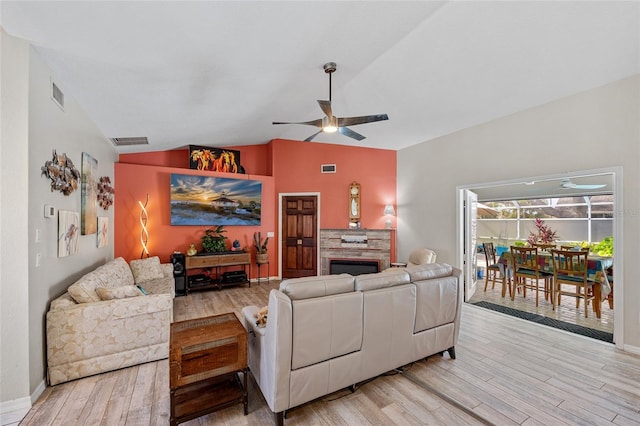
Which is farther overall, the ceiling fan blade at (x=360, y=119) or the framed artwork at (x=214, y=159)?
the framed artwork at (x=214, y=159)

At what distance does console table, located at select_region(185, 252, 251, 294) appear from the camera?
514cm

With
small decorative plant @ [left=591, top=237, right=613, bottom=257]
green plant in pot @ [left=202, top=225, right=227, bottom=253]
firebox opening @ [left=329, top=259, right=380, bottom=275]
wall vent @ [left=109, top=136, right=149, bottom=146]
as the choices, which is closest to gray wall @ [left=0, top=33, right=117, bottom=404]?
wall vent @ [left=109, top=136, right=149, bottom=146]

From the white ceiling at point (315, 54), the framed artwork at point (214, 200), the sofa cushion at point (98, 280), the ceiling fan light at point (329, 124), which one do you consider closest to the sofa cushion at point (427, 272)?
the ceiling fan light at point (329, 124)

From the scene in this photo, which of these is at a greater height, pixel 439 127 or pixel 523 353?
pixel 439 127

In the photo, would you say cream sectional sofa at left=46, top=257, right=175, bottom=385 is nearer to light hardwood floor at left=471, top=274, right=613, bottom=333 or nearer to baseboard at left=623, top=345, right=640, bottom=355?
light hardwood floor at left=471, top=274, right=613, bottom=333

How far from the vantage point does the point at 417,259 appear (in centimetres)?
518

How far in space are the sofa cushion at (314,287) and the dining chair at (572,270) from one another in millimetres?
3928

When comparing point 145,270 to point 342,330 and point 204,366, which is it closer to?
point 204,366

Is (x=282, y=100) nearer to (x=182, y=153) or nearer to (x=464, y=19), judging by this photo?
(x=464, y=19)

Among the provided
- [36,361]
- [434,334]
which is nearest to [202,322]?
[36,361]

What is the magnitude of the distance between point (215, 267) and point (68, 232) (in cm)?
296

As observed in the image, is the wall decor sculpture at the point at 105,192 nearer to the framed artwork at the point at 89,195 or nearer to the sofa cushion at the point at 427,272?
the framed artwork at the point at 89,195

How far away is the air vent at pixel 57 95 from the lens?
2.49 meters

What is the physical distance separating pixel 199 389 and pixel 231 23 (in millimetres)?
2813
